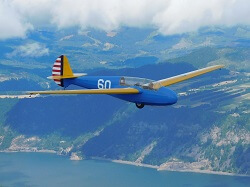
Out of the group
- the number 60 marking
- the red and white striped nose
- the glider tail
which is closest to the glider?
the number 60 marking

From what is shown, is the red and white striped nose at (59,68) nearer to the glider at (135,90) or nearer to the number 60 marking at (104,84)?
the glider at (135,90)

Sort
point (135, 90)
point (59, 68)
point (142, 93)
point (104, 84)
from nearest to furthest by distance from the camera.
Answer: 1. point (135, 90)
2. point (142, 93)
3. point (104, 84)
4. point (59, 68)

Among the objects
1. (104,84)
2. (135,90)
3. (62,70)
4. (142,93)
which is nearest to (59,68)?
(62,70)

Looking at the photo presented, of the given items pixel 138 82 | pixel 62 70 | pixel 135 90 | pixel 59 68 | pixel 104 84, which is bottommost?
pixel 135 90

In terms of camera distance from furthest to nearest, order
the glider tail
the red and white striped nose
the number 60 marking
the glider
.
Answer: the red and white striped nose → the glider tail → the number 60 marking → the glider

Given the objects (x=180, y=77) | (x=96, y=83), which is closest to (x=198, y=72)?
(x=180, y=77)

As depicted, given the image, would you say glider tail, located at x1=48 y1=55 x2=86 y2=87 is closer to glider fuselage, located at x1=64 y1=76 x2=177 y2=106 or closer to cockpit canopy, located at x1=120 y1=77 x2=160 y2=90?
glider fuselage, located at x1=64 y1=76 x2=177 y2=106

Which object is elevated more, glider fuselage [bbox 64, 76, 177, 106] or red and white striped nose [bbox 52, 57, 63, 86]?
red and white striped nose [bbox 52, 57, 63, 86]

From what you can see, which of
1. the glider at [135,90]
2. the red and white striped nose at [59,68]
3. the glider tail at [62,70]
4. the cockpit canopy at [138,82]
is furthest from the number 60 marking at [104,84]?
the red and white striped nose at [59,68]

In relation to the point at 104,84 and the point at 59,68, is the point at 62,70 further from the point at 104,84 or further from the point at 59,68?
the point at 104,84
